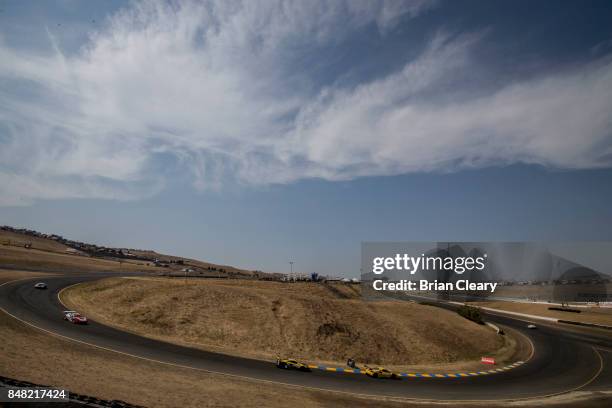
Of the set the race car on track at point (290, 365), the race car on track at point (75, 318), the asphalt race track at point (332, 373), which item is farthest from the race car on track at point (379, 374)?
the race car on track at point (75, 318)

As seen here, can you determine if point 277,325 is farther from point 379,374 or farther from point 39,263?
point 39,263

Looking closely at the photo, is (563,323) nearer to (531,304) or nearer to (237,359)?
(531,304)

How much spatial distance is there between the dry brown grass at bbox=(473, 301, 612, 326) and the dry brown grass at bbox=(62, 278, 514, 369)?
4583cm

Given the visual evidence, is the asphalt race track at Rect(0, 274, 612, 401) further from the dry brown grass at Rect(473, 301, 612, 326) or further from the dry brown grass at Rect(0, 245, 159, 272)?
the dry brown grass at Rect(473, 301, 612, 326)

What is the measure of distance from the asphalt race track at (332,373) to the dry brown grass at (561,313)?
46.1 m

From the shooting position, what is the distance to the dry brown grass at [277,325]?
152ft

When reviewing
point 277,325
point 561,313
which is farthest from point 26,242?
point 561,313

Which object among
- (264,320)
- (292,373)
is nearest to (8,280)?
(264,320)

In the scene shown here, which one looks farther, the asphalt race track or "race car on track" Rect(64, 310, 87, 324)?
"race car on track" Rect(64, 310, 87, 324)

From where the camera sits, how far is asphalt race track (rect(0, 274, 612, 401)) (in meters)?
34.9

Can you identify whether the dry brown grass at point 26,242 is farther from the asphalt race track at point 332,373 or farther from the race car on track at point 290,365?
the race car on track at point 290,365

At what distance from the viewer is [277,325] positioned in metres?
51.0

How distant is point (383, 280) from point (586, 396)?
9965 cm

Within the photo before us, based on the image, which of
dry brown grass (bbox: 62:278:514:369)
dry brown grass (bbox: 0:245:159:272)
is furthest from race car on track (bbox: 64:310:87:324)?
dry brown grass (bbox: 0:245:159:272)
